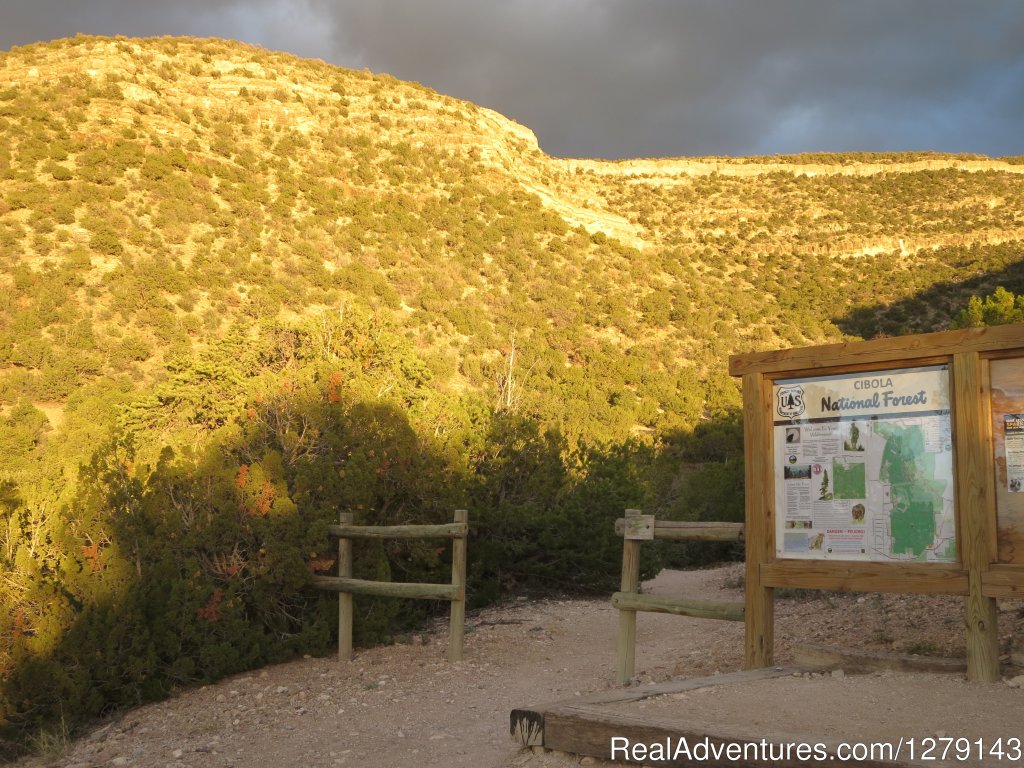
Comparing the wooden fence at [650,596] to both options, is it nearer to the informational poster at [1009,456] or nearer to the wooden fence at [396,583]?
the informational poster at [1009,456]

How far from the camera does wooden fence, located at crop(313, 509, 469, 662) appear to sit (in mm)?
7902

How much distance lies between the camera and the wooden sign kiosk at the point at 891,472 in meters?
4.94

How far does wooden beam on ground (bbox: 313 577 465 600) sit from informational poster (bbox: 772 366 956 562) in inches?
124

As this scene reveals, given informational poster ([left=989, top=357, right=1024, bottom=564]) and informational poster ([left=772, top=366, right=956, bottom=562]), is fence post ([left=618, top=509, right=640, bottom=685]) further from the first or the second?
informational poster ([left=989, top=357, right=1024, bottom=564])

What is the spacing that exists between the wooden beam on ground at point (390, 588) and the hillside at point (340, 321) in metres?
0.22

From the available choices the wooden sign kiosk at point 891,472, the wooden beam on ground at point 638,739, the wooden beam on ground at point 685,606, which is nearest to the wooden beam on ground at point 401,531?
the wooden beam on ground at point 685,606

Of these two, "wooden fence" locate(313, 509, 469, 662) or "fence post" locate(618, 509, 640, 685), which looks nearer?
"fence post" locate(618, 509, 640, 685)

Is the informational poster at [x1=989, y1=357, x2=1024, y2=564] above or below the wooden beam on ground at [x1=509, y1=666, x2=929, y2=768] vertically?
above

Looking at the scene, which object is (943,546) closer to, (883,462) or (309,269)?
(883,462)

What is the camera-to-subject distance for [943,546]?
5125mm

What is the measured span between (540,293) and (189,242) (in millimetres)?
12147

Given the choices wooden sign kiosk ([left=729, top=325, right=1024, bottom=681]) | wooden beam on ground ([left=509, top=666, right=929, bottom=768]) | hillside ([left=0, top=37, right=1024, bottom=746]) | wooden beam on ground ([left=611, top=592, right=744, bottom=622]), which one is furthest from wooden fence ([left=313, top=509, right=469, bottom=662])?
wooden beam on ground ([left=509, top=666, right=929, bottom=768])

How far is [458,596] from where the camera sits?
7.86m

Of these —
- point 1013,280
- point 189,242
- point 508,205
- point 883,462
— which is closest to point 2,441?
point 189,242
